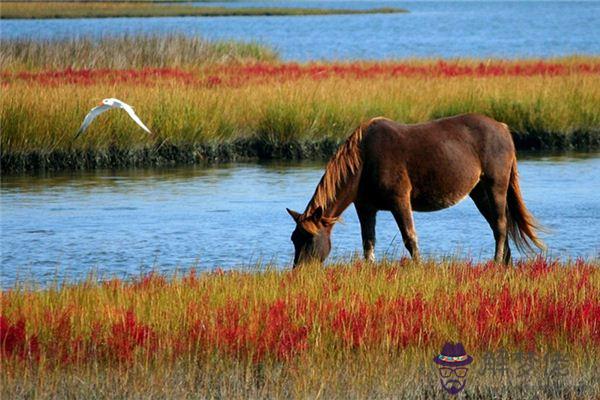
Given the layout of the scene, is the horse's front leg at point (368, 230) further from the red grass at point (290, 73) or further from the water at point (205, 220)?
the red grass at point (290, 73)

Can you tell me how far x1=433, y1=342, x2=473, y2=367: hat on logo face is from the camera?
702cm

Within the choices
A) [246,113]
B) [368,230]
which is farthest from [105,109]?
[246,113]

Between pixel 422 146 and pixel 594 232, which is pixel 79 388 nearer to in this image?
pixel 422 146

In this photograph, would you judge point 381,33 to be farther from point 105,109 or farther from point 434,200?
point 434,200

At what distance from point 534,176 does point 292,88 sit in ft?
16.4

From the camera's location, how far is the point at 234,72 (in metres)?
26.4

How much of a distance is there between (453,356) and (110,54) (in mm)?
22856

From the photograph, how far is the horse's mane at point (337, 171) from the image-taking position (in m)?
9.58

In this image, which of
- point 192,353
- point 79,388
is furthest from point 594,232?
point 79,388

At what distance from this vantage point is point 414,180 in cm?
1018

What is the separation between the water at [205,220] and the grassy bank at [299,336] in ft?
7.60

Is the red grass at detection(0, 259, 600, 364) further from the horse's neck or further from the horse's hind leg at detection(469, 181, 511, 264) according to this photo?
the horse's hind leg at detection(469, 181, 511, 264)

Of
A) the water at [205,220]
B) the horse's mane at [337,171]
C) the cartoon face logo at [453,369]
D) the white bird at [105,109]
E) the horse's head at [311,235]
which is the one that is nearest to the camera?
the cartoon face logo at [453,369]

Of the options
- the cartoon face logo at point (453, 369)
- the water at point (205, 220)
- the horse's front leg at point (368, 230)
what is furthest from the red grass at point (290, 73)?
the cartoon face logo at point (453, 369)
